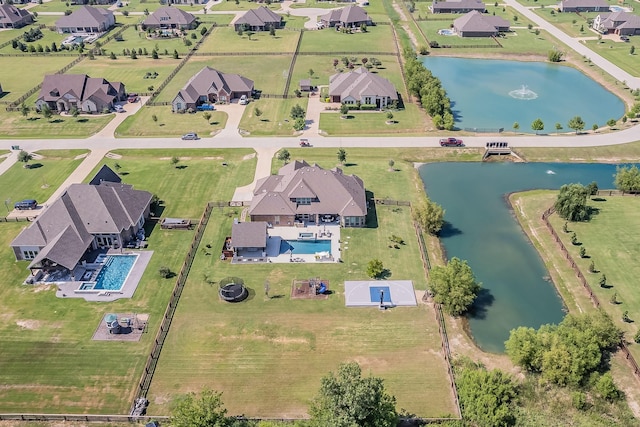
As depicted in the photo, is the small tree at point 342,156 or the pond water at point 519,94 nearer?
the small tree at point 342,156

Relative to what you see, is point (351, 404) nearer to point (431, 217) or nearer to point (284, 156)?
point (431, 217)

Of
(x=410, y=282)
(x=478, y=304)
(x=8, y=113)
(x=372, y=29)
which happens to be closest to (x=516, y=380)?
(x=478, y=304)

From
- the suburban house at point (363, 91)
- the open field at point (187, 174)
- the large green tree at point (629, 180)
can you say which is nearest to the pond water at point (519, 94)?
the suburban house at point (363, 91)

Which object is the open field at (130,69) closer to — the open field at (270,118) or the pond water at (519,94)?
the open field at (270,118)

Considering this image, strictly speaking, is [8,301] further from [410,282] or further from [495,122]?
[495,122]

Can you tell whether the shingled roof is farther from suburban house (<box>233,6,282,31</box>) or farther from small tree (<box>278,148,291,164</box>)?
suburban house (<box>233,6,282,31</box>)

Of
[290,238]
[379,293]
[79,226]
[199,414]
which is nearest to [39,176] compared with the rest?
[79,226]
